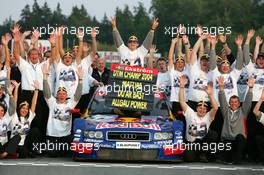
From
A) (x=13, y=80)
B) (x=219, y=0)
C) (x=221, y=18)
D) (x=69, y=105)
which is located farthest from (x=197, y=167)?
(x=219, y=0)

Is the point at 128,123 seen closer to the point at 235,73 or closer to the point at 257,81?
the point at 235,73

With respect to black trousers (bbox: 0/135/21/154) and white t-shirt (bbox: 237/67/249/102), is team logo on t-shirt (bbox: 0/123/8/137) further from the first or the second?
white t-shirt (bbox: 237/67/249/102)

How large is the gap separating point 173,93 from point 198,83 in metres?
0.81

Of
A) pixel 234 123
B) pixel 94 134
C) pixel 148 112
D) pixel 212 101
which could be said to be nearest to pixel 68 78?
pixel 148 112

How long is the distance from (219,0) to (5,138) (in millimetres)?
123624

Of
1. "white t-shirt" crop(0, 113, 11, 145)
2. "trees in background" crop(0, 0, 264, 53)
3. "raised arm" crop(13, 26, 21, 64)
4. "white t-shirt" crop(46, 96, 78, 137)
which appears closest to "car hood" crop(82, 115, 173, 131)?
"white t-shirt" crop(46, 96, 78, 137)

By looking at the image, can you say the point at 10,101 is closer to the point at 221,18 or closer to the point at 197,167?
the point at 197,167

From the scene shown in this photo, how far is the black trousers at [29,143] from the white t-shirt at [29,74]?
95 centimetres

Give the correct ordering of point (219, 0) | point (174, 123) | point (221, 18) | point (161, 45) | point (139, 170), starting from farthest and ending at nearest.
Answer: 1. point (219, 0)
2. point (221, 18)
3. point (161, 45)
4. point (174, 123)
5. point (139, 170)

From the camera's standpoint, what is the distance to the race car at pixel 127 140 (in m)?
16.6

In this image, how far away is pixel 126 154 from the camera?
16625 millimetres

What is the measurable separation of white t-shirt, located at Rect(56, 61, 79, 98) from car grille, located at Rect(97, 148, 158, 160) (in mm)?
2213

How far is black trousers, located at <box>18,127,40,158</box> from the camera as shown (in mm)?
17781

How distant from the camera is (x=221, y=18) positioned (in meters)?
131
